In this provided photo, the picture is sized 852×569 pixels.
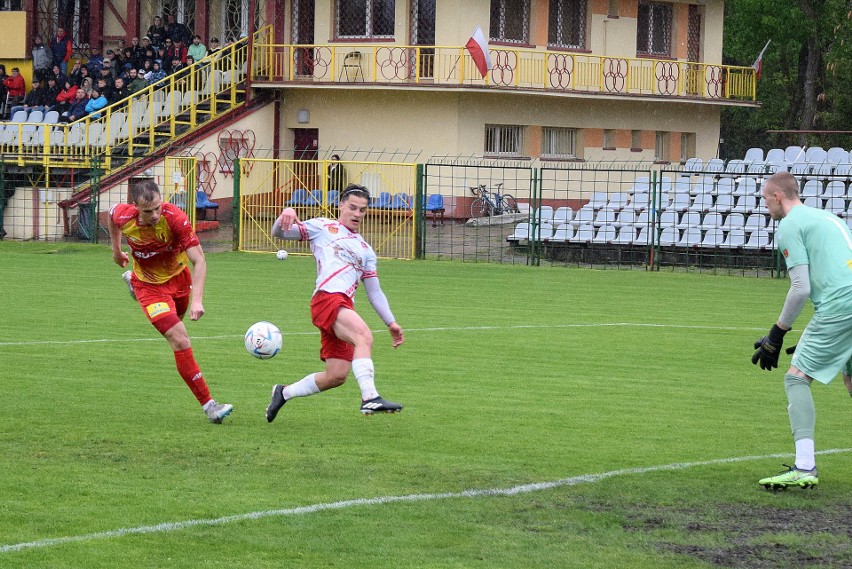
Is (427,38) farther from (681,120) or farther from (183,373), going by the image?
(183,373)

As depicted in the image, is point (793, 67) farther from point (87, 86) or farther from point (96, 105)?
point (96, 105)

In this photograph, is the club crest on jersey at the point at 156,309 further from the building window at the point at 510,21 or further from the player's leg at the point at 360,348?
the building window at the point at 510,21

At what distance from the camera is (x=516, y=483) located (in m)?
8.42

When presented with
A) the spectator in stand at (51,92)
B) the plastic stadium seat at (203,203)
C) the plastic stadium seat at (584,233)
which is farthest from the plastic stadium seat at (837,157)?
the spectator in stand at (51,92)

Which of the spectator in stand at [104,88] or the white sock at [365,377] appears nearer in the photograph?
the white sock at [365,377]

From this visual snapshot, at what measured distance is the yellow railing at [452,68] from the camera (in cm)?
3731

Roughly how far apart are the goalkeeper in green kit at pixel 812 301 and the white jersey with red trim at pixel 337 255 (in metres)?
2.94

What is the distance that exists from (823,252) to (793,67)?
55.3 meters

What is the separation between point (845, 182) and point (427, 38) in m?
13.7

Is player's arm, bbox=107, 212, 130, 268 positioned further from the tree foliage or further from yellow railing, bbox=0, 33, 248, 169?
the tree foliage

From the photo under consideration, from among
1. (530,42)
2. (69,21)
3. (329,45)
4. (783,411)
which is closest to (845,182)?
(530,42)

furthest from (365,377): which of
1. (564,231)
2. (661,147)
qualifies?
(661,147)

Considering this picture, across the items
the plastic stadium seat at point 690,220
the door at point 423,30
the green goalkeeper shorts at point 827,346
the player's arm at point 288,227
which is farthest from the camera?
the door at point 423,30

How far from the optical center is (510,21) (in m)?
39.1
